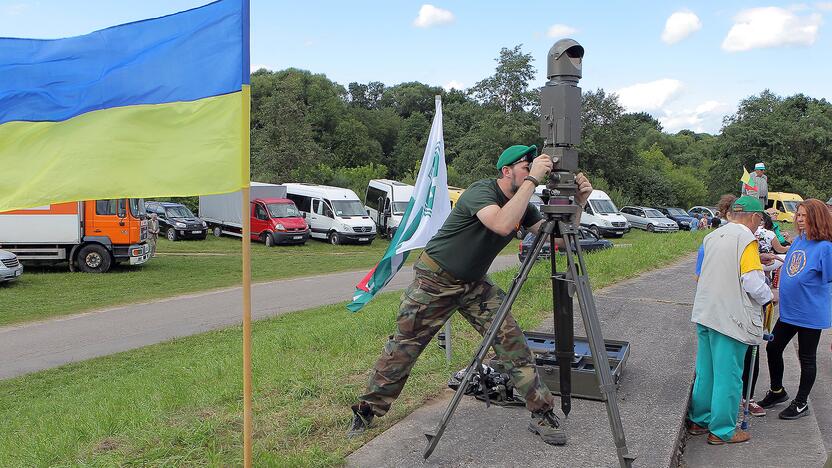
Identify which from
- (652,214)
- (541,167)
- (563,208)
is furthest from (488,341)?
(652,214)

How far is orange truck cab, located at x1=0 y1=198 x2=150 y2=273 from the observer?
64.5 ft

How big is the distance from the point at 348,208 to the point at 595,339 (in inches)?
1138

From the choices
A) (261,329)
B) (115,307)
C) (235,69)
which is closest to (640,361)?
(235,69)

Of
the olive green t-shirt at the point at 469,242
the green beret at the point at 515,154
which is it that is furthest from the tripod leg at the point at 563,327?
the green beret at the point at 515,154

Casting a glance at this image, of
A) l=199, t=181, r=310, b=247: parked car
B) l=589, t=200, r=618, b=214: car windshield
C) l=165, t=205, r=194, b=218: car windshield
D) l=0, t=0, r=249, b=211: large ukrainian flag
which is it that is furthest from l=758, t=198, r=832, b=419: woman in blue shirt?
l=589, t=200, r=618, b=214: car windshield

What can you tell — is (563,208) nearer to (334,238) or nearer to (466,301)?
(466,301)

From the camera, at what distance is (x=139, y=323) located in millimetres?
13078

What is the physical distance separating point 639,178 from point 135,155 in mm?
59787

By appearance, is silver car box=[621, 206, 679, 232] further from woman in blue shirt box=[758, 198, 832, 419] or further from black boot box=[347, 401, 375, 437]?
black boot box=[347, 401, 375, 437]

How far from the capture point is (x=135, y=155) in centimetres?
357

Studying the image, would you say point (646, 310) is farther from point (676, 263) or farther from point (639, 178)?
point (639, 178)

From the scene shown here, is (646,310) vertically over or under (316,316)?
over

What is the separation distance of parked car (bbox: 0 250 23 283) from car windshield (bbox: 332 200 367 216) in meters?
16.0

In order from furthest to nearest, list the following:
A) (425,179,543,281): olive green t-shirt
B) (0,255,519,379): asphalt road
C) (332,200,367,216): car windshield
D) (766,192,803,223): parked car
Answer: (766,192,803,223): parked car → (332,200,367,216): car windshield → (0,255,519,379): asphalt road → (425,179,543,281): olive green t-shirt
